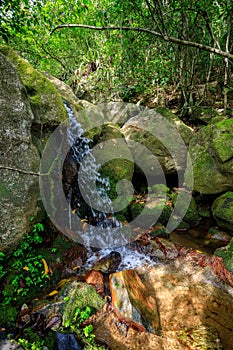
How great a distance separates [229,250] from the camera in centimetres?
408

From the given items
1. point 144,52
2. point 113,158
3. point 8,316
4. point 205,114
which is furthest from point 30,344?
point 205,114

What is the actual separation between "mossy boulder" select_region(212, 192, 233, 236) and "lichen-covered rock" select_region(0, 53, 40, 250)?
4.32m

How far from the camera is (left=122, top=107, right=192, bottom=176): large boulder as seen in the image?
6789 millimetres

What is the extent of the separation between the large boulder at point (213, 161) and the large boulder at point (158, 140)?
625mm

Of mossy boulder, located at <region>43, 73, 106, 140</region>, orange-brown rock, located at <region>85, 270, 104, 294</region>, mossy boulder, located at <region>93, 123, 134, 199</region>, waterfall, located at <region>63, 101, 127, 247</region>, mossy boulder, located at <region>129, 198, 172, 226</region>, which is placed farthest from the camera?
mossy boulder, located at <region>93, 123, 134, 199</region>

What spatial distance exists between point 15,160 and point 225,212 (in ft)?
15.9

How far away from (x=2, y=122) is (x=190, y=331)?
437cm

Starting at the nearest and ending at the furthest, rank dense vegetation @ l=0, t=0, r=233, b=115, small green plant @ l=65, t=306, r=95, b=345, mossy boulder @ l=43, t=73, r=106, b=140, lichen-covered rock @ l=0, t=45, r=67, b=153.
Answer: small green plant @ l=65, t=306, r=95, b=345 < lichen-covered rock @ l=0, t=45, r=67, b=153 < mossy boulder @ l=43, t=73, r=106, b=140 < dense vegetation @ l=0, t=0, r=233, b=115

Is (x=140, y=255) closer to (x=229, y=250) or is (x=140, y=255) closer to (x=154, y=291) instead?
(x=154, y=291)

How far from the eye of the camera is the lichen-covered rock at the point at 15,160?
342 centimetres

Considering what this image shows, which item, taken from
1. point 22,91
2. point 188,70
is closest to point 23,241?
point 22,91

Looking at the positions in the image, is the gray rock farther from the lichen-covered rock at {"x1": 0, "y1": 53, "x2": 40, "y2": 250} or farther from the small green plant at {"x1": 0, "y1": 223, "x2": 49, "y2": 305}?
the lichen-covered rock at {"x1": 0, "y1": 53, "x2": 40, "y2": 250}

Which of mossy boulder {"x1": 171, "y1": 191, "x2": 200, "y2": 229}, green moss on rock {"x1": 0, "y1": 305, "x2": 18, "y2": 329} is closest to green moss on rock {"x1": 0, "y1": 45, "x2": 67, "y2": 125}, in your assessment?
green moss on rock {"x1": 0, "y1": 305, "x2": 18, "y2": 329}

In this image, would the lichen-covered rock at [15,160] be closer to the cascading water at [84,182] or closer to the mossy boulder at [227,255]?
the cascading water at [84,182]
